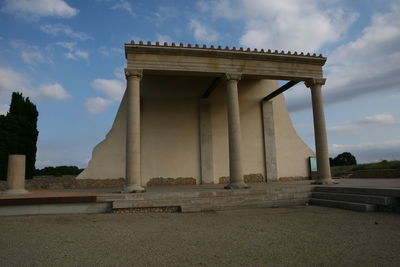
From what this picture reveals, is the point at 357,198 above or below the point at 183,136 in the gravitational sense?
below

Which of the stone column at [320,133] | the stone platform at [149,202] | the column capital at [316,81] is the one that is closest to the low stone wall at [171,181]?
the stone platform at [149,202]

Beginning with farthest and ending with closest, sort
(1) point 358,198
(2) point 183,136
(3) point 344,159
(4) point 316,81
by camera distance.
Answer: (3) point 344,159 < (2) point 183,136 < (4) point 316,81 < (1) point 358,198

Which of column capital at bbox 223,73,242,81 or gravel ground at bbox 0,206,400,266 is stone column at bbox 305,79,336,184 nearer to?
column capital at bbox 223,73,242,81

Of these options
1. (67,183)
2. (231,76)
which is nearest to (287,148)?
(231,76)

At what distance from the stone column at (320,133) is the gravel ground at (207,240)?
4.59m

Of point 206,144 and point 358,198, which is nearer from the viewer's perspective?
point 358,198

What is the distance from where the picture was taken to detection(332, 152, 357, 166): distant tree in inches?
1409

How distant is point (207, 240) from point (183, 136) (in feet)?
34.9

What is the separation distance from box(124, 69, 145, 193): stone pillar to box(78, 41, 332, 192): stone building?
5 centimetres

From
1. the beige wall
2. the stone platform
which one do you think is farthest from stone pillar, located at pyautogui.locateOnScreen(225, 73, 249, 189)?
the beige wall

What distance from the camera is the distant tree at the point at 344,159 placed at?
3578 centimetres

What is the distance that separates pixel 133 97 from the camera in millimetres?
10609

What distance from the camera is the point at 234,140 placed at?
36.7 feet

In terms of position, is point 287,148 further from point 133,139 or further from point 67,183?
point 67,183
